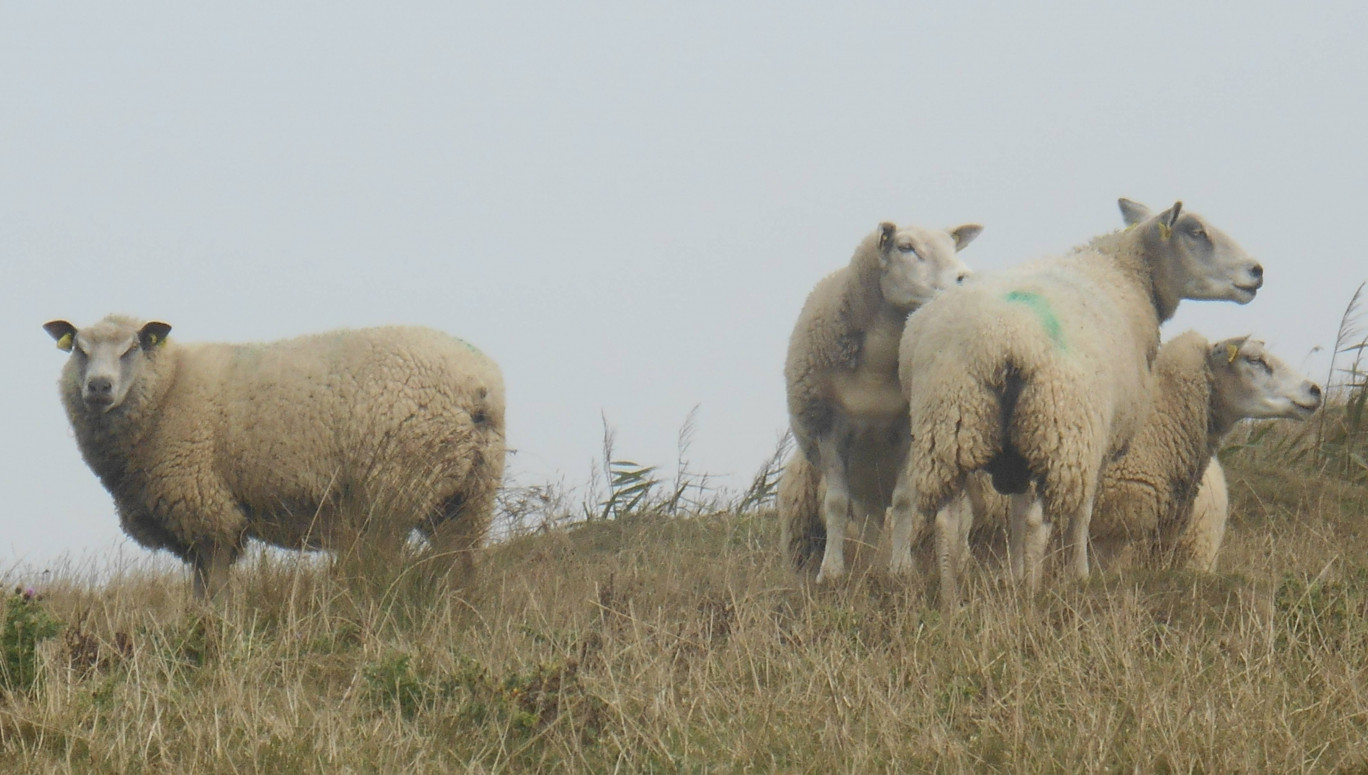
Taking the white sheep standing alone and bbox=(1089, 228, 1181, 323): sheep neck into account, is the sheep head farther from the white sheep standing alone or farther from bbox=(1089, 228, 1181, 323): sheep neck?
the white sheep standing alone

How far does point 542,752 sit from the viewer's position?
4137mm

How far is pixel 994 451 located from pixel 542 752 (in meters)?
2.36

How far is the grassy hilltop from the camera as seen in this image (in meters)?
3.76

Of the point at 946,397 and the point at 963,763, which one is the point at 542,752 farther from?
the point at 946,397

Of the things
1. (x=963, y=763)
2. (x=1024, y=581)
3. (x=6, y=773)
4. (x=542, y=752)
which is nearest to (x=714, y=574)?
(x=1024, y=581)

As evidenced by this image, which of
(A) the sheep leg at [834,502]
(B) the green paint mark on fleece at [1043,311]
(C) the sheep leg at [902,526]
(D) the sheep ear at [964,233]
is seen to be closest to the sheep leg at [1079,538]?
(C) the sheep leg at [902,526]

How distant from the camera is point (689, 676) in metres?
4.43

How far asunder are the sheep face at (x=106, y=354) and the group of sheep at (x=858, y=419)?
1cm

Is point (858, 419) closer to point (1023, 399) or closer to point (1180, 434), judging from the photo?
point (1023, 399)

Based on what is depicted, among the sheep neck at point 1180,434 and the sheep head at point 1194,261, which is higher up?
the sheep head at point 1194,261

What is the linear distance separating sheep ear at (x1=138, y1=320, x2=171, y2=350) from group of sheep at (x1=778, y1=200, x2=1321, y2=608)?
3410 millimetres

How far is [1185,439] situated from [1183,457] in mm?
111

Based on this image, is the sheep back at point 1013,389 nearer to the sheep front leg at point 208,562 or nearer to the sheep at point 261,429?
the sheep at point 261,429

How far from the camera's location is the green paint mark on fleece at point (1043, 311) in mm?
5648
